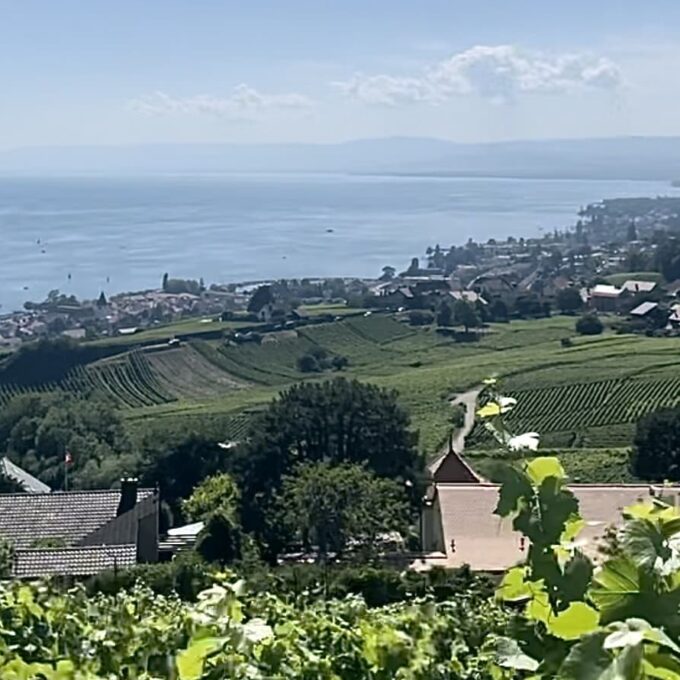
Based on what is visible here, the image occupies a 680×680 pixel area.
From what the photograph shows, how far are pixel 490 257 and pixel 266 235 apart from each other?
30305 mm

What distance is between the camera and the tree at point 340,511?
18.5 metres

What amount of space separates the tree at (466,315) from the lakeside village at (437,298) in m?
0.05

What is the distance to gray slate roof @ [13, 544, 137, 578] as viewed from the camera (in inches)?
460

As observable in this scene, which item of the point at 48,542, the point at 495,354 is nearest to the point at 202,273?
the point at 495,354

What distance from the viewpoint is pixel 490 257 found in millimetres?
106188

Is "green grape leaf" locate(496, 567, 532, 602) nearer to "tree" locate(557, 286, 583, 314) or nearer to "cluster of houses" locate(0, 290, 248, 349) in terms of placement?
"cluster of houses" locate(0, 290, 248, 349)

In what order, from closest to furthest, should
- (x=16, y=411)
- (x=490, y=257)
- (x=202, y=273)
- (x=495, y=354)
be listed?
1. (x=16, y=411)
2. (x=495, y=354)
3. (x=202, y=273)
4. (x=490, y=257)

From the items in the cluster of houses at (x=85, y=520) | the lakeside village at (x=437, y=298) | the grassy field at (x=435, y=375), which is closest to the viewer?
the cluster of houses at (x=85, y=520)

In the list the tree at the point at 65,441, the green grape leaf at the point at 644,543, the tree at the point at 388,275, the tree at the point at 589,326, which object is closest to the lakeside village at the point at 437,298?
the tree at the point at 388,275

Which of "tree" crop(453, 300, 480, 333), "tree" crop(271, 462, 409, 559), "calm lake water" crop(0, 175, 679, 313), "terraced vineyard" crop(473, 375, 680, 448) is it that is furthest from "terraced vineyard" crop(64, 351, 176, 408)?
"calm lake water" crop(0, 175, 679, 313)

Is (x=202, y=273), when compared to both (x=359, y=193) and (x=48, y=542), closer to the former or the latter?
(x=48, y=542)

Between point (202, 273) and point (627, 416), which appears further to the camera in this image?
point (202, 273)

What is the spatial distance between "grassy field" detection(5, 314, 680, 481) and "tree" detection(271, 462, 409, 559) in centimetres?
652

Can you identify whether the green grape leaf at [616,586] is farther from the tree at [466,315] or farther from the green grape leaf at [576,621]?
the tree at [466,315]
